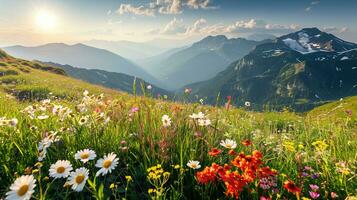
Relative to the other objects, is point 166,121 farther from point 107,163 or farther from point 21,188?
point 21,188

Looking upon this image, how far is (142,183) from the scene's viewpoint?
4.34 m

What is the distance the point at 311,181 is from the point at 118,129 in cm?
303

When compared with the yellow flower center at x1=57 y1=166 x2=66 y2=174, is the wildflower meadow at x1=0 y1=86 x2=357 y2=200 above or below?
below

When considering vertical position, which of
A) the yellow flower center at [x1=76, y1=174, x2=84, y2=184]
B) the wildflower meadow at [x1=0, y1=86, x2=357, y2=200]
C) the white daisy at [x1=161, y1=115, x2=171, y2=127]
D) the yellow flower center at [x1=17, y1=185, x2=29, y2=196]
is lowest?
the wildflower meadow at [x1=0, y1=86, x2=357, y2=200]

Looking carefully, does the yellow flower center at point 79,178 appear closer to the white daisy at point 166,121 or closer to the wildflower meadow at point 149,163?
the wildflower meadow at point 149,163

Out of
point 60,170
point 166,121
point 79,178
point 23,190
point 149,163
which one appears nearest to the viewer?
point 23,190

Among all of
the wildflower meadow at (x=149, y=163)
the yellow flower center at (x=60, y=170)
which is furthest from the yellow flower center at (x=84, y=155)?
the yellow flower center at (x=60, y=170)

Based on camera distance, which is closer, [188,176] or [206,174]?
[206,174]

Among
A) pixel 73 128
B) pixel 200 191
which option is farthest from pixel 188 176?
pixel 73 128

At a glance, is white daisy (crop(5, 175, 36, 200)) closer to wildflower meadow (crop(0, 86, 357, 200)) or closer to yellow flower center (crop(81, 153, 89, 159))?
wildflower meadow (crop(0, 86, 357, 200))

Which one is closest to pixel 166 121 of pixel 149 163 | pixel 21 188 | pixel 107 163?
pixel 149 163

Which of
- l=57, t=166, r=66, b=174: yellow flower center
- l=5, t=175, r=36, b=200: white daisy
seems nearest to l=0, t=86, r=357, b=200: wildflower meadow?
l=57, t=166, r=66, b=174: yellow flower center

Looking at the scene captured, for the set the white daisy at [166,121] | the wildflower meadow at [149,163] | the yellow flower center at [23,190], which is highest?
the yellow flower center at [23,190]

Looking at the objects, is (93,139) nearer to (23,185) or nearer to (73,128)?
(73,128)
